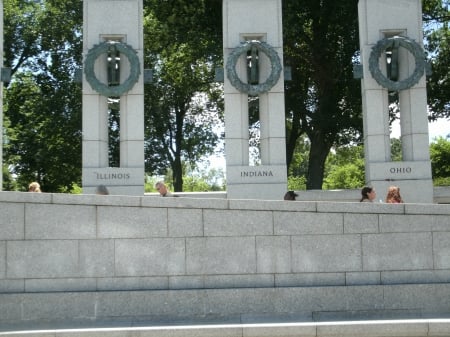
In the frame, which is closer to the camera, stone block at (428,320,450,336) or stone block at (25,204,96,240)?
stone block at (428,320,450,336)

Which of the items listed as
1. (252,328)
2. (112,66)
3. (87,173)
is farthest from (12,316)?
(112,66)

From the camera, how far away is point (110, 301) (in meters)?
12.0

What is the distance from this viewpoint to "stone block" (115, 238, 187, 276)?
40.5 feet

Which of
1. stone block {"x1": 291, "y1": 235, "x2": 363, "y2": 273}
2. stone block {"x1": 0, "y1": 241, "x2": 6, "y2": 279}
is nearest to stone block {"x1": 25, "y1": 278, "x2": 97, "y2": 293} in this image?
stone block {"x1": 0, "y1": 241, "x2": 6, "y2": 279}

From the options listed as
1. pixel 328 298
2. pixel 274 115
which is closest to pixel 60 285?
pixel 328 298

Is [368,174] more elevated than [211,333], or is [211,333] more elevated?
[368,174]

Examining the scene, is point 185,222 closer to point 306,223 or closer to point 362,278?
point 306,223

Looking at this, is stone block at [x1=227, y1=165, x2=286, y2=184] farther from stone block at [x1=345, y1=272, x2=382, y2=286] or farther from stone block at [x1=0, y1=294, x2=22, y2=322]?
stone block at [x1=0, y1=294, x2=22, y2=322]

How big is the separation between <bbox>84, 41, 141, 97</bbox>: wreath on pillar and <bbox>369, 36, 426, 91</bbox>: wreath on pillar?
674 cm

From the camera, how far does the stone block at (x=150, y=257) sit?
1234cm

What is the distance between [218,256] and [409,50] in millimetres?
10400

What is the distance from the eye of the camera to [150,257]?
488 inches

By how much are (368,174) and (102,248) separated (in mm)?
10087

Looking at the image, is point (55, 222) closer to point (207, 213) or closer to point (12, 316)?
point (12, 316)
